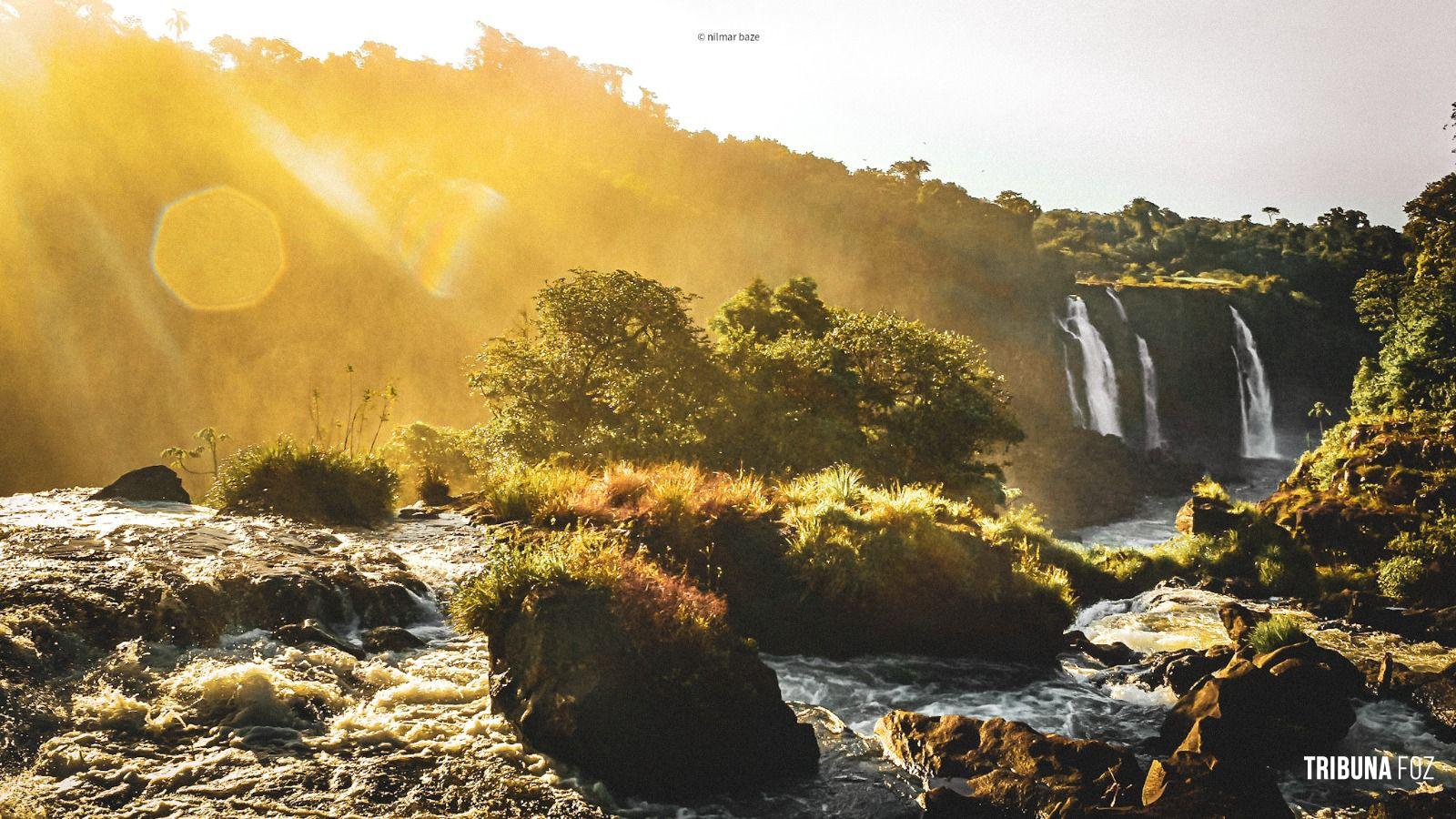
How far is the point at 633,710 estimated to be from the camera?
303 inches

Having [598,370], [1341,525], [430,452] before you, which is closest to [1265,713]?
[1341,525]

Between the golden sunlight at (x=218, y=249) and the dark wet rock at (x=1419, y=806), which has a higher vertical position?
the golden sunlight at (x=218, y=249)

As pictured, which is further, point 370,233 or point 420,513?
point 370,233

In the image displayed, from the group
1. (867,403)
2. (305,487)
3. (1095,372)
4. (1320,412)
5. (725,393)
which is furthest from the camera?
(1095,372)

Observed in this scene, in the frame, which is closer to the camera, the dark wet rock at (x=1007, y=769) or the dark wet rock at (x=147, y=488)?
the dark wet rock at (x=1007, y=769)

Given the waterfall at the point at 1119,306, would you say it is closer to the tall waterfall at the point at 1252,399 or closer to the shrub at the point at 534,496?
the tall waterfall at the point at 1252,399

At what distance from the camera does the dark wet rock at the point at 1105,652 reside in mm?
12789

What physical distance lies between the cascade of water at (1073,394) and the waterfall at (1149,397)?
5.02 m

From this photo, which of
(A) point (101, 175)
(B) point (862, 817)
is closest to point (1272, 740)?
(B) point (862, 817)

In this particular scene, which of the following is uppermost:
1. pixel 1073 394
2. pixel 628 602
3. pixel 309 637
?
pixel 1073 394

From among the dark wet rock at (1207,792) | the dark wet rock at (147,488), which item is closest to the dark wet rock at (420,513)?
the dark wet rock at (147,488)

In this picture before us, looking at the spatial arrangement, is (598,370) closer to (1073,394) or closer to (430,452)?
(430,452)

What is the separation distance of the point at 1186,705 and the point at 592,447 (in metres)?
13.2

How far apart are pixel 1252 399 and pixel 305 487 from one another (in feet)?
183
